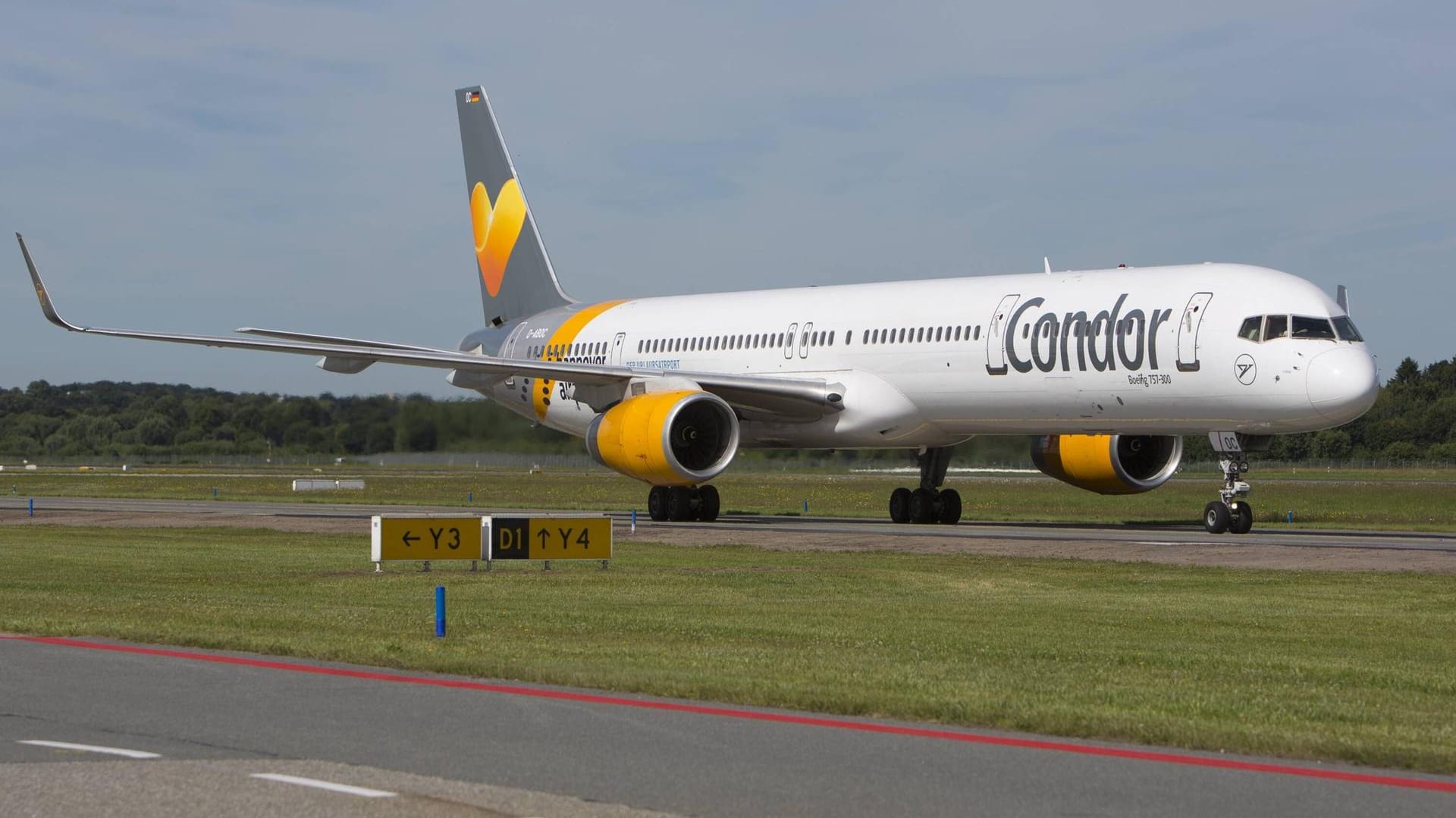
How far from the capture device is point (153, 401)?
84.0 m

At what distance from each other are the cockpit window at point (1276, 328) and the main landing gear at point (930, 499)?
899cm

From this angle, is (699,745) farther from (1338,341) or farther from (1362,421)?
(1362,421)

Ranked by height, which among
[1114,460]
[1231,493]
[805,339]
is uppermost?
[805,339]

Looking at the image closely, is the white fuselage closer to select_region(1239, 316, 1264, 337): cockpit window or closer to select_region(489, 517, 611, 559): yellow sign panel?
select_region(1239, 316, 1264, 337): cockpit window

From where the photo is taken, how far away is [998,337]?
1218 inches

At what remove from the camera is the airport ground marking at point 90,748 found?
8.94 meters

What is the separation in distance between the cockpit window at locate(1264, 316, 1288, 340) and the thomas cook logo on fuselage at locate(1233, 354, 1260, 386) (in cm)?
43

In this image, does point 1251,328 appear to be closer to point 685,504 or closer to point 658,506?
point 685,504

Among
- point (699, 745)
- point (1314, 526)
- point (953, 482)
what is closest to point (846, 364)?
point (1314, 526)

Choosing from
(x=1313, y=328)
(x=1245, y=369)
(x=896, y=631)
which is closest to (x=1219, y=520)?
(x=1245, y=369)

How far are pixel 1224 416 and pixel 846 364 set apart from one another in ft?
26.6

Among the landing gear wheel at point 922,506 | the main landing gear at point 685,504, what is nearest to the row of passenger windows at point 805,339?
the main landing gear at point 685,504

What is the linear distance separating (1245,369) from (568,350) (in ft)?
58.4

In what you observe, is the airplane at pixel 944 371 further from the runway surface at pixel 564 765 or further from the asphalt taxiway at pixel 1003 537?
the runway surface at pixel 564 765
